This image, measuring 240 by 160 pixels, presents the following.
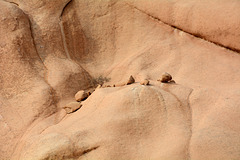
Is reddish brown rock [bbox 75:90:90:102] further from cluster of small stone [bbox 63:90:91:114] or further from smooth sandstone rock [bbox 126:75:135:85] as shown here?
smooth sandstone rock [bbox 126:75:135:85]

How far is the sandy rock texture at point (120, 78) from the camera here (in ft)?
7.59

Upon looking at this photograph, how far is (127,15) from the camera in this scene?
359 centimetres

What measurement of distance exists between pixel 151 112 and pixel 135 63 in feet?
2.96

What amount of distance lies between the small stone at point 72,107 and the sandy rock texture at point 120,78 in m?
0.01

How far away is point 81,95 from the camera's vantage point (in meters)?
3.01

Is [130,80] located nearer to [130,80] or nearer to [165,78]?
[130,80]

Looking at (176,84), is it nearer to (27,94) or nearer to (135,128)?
(135,128)

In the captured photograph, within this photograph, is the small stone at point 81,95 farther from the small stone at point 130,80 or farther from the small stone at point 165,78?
the small stone at point 165,78

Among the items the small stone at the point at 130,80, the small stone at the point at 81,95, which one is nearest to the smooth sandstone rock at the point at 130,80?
the small stone at the point at 130,80

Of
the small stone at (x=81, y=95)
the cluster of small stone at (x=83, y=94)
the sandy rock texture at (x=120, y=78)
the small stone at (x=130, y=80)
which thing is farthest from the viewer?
the small stone at (x=81, y=95)

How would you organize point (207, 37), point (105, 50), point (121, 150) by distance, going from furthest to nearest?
point (105, 50) → point (207, 37) → point (121, 150)

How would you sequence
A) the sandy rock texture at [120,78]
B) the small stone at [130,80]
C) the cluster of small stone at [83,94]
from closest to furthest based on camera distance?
1. the sandy rock texture at [120,78]
2. the cluster of small stone at [83,94]
3. the small stone at [130,80]

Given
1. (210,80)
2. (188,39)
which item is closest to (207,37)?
(188,39)

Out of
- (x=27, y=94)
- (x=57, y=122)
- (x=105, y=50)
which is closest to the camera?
(x=57, y=122)
